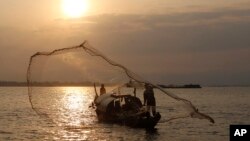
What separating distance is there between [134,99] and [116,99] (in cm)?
153

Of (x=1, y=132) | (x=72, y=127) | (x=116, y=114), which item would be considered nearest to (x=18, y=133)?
(x=1, y=132)

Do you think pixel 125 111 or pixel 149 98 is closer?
pixel 149 98

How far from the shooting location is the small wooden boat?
30.4 metres

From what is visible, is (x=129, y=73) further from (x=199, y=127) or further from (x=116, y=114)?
(x=199, y=127)

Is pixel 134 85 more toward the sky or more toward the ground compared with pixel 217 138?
more toward the sky

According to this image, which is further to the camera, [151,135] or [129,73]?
[151,135]

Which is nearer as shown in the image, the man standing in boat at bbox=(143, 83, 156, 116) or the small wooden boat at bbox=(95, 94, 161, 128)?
the man standing in boat at bbox=(143, 83, 156, 116)

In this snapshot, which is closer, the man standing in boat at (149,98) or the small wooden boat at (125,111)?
the man standing in boat at (149,98)

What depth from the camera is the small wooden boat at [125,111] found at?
30.4 metres

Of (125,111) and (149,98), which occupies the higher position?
(149,98)

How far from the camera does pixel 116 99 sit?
33.8 metres

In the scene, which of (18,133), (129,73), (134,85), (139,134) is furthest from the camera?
(18,133)

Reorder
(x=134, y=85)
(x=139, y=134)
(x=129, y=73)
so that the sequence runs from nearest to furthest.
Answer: (x=129, y=73)
(x=134, y=85)
(x=139, y=134)

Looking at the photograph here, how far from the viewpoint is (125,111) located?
33031mm
